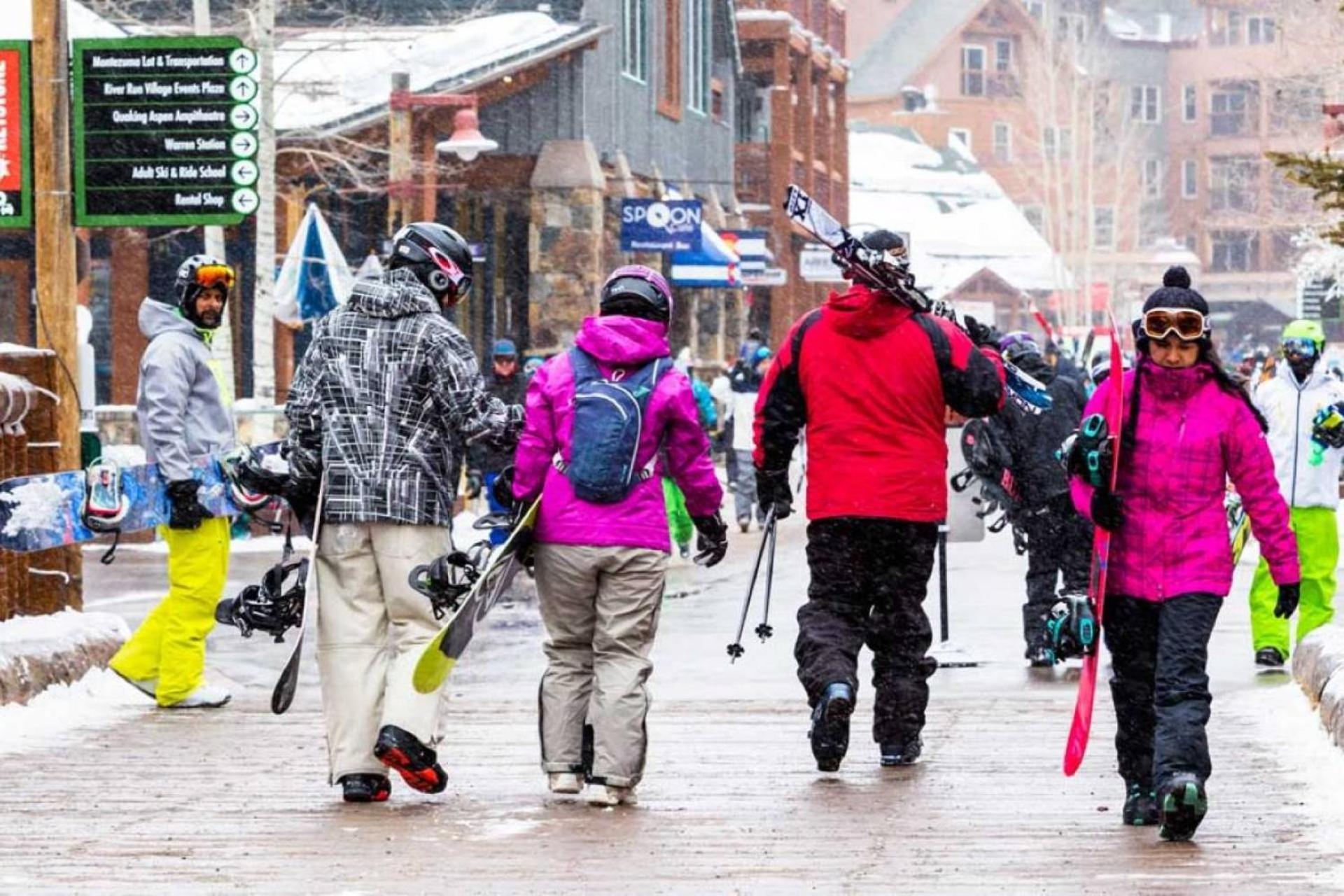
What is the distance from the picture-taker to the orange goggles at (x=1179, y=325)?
7785 mm

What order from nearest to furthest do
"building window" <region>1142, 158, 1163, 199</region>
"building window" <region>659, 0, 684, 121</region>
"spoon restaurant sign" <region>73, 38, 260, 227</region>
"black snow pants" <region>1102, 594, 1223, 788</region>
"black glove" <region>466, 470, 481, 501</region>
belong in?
1. "black snow pants" <region>1102, 594, 1223, 788</region>
2. "spoon restaurant sign" <region>73, 38, 260, 227</region>
3. "black glove" <region>466, 470, 481, 501</region>
4. "building window" <region>659, 0, 684, 121</region>
5. "building window" <region>1142, 158, 1163, 199</region>

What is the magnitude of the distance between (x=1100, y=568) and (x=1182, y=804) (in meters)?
0.78

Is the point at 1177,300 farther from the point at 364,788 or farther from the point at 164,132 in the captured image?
the point at 164,132

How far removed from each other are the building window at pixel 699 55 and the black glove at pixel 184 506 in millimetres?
33390


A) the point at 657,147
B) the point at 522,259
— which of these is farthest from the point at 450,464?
the point at 657,147

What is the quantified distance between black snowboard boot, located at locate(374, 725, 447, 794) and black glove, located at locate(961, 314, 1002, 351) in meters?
2.46

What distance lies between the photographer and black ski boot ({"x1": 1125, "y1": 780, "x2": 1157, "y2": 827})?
7.88m

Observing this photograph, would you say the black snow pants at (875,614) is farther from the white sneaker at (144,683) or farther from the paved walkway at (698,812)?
the white sneaker at (144,683)

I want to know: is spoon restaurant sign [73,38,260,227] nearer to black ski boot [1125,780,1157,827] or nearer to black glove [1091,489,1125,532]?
black glove [1091,489,1125,532]

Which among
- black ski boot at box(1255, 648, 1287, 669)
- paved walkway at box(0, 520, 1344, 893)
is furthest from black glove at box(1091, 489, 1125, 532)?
black ski boot at box(1255, 648, 1287, 669)

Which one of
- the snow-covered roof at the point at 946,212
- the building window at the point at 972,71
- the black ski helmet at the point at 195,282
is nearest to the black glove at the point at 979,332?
the black ski helmet at the point at 195,282

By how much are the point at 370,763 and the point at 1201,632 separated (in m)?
2.55

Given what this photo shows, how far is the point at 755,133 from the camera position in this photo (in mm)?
54812

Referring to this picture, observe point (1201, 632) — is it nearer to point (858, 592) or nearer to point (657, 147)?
point (858, 592)
